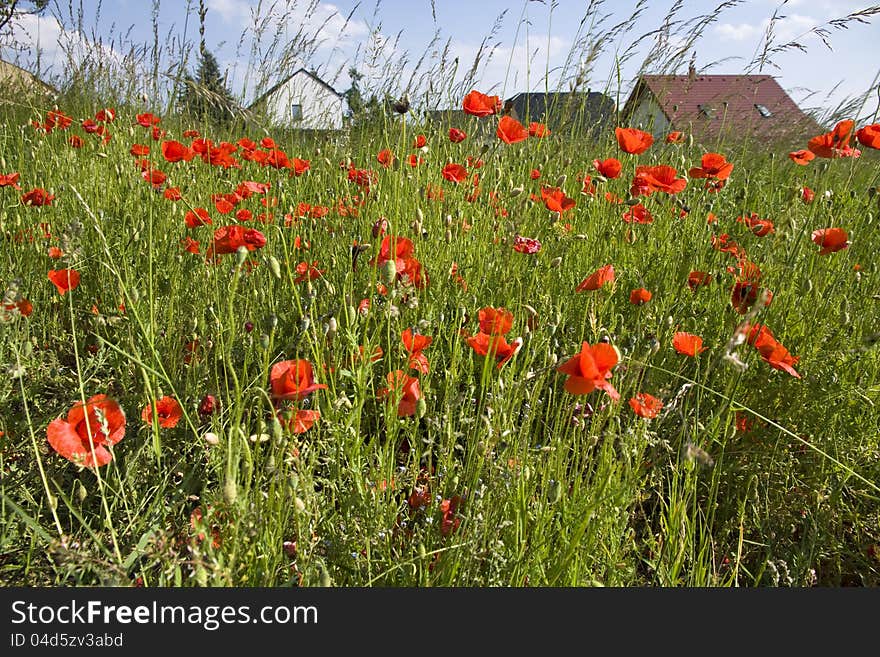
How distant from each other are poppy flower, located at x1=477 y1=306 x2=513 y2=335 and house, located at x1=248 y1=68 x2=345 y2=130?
8.06 ft

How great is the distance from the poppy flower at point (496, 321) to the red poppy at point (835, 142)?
54.5 inches

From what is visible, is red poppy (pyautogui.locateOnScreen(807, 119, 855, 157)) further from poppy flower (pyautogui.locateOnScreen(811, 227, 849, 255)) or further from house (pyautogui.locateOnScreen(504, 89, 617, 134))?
house (pyautogui.locateOnScreen(504, 89, 617, 134))

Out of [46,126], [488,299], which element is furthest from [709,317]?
[46,126]

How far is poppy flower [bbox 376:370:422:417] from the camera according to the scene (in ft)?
3.66

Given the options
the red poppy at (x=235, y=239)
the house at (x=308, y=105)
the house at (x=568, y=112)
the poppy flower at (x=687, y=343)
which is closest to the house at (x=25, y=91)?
the house at (x=308, y=105)

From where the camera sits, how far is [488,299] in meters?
1.83

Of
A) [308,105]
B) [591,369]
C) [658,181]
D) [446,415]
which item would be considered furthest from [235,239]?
[308,105]

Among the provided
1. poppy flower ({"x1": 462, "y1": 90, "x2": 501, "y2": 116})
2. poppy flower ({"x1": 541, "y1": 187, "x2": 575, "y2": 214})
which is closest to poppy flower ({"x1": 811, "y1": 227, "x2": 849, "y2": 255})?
poppy flower ({"x1": 541, "y1": 187, "x2": 575, "y2": 214})

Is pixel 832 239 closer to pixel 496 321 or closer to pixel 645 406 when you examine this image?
pixel 645 406

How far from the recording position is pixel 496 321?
111cm

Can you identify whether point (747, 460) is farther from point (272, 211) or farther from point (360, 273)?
point (272, 211)

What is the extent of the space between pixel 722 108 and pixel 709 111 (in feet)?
2.26

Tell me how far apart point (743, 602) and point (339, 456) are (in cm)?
76

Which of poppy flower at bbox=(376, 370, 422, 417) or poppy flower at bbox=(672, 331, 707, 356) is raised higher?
poppy flower at bbox=(672, 331, 707, 356)
